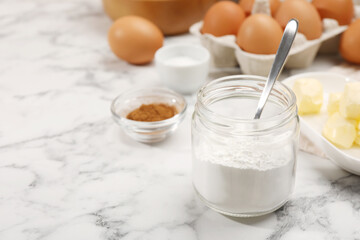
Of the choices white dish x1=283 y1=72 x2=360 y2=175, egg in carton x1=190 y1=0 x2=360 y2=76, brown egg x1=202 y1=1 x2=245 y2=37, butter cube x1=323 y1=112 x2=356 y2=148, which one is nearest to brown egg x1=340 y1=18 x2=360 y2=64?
egg in carton x1=190 y1=0 x2=360 y2=76

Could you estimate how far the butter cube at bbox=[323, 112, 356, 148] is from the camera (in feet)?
2.62

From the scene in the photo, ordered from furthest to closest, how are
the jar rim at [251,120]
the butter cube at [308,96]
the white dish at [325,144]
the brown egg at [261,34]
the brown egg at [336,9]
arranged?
the brown egg at [336,9], the brown egg at [261,34], the butter cube at [308,96], the white dish at [325,144], the jar rim at [251,120]

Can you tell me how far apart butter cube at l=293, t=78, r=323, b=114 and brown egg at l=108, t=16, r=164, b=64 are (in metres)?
0.46

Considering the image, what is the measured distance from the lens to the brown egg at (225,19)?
3.75 feet

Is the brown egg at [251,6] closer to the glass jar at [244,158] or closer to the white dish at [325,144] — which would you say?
the white dish at [325,144]

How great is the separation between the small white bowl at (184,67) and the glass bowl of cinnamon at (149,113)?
9cm

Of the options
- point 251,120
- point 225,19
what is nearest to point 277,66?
point 251,120

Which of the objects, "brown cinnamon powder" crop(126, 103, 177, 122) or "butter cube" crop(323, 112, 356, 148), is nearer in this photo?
"butter cube" crop(323, 112, 356, 148)

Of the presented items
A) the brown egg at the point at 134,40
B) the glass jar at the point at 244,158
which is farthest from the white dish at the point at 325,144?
the brown egg at the point at 134,40

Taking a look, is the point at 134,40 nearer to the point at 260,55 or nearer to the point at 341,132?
the point at 260,55

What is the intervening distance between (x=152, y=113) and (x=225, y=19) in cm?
36

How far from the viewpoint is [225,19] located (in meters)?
1.14

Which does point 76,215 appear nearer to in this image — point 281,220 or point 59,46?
point 281,220

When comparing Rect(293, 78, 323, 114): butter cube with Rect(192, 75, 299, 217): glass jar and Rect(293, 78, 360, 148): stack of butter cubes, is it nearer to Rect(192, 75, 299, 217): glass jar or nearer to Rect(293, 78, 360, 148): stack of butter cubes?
Rect(293, 78, 360, 148): stack of butter cubes
